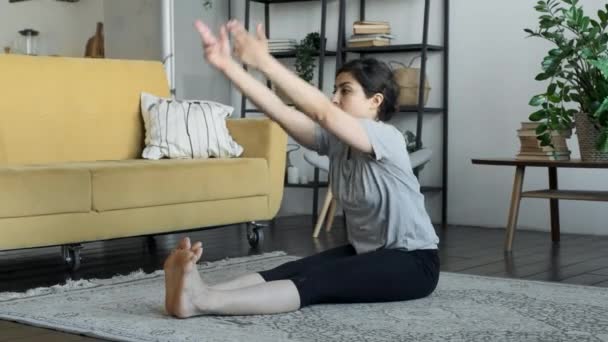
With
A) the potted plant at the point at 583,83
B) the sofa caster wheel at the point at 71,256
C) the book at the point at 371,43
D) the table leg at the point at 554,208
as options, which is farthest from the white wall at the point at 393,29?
the sofa caster wheel at the point at 71,256

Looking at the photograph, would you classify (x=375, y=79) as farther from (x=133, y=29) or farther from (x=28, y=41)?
(x=28, y=41)

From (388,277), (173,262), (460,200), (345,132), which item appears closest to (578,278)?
(388,277)

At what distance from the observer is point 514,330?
2.39 meters

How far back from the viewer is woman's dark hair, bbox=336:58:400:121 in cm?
265

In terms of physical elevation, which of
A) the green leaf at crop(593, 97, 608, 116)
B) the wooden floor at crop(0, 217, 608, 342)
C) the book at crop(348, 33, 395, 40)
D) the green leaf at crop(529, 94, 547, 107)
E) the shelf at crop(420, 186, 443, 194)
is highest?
the book at crop(348, 33, 395, 40)

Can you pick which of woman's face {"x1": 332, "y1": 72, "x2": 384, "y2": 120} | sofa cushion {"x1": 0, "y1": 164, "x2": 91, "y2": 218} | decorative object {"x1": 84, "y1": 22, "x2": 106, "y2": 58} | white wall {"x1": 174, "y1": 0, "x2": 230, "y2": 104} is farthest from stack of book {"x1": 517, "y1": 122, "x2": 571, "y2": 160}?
decorative object {"x1": 84, "y1": 22, "x2": 106, "y2": 58}

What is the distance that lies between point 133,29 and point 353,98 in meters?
4.06

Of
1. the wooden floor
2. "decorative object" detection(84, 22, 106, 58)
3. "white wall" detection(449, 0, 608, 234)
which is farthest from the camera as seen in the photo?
"decorative object" detection(84, 22, 106, 58)

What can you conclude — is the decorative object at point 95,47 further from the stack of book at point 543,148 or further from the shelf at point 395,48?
the stack of book at point 543,148

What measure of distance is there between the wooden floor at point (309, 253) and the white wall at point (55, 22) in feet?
13.2

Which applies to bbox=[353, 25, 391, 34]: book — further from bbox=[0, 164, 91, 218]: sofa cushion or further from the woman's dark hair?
the woman's dark hair

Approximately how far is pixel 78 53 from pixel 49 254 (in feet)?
15.5

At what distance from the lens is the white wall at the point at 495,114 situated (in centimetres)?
501

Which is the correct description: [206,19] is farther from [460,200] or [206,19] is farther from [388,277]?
[388,277]
